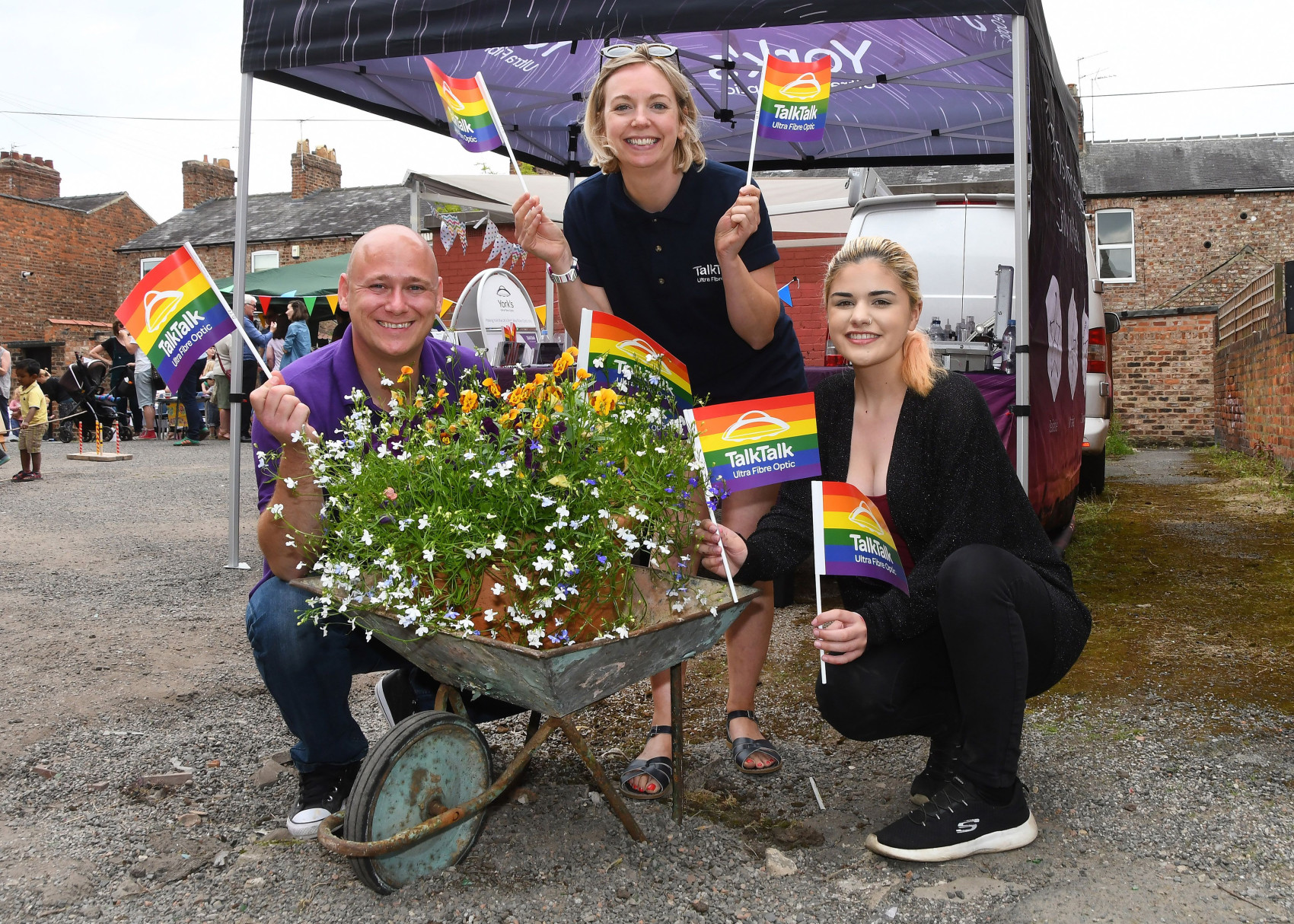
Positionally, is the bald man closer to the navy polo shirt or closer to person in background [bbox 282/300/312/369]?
the navy polo shirt

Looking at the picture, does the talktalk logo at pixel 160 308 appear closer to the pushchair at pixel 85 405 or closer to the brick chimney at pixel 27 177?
the pushchair at pixel 85 405

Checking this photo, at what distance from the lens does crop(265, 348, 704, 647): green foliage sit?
1834 mm

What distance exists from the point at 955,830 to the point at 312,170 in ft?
98.2

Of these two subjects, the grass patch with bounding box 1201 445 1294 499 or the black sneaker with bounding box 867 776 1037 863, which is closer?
the black sneaker with bounding box 867 776 1037 863

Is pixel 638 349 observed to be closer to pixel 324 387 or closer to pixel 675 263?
pixel 675 263

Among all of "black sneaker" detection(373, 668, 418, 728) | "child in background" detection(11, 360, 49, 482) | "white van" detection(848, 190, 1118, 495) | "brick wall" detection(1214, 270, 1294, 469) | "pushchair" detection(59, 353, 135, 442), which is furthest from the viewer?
"pushchair" detection(59, 353, 135, 442)

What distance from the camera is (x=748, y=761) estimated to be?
8.66 ft

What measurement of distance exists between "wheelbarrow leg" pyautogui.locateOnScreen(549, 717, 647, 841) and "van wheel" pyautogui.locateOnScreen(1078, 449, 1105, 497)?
7.07 meters

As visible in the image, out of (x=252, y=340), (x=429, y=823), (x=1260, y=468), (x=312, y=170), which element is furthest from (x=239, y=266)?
(x=312, y=170)

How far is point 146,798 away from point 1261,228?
73.9 feet

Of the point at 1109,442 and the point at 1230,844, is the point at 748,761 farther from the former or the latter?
the point at 1109,442

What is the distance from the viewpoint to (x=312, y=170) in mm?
28453

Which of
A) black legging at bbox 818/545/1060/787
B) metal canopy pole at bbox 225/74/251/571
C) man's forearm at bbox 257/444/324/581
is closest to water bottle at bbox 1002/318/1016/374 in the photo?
black legging at bbox 818/545/1060/787

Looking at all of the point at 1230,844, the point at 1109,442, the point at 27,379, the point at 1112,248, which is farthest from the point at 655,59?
the point at 1112,248
